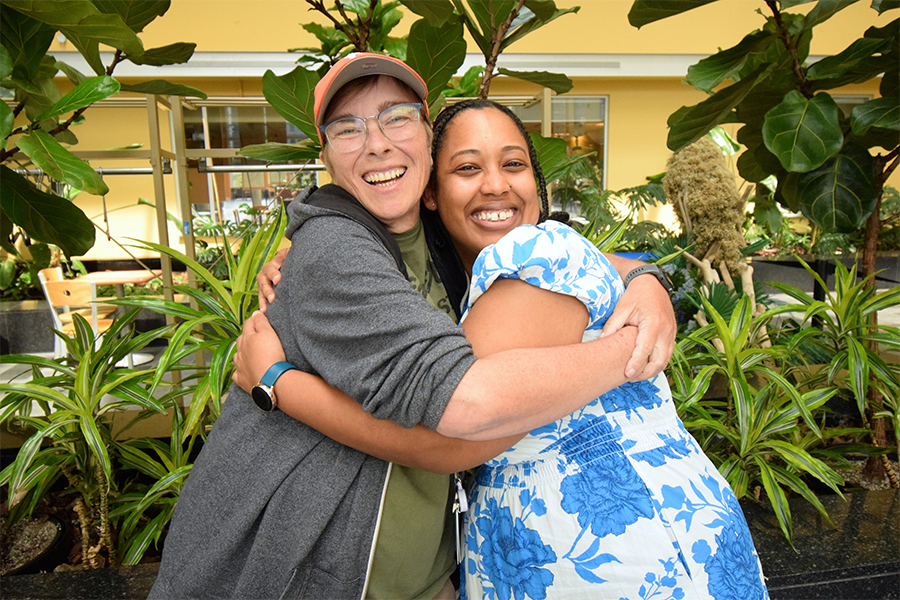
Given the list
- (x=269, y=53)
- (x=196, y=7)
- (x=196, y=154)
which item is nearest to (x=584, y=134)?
(x=269, y=53)

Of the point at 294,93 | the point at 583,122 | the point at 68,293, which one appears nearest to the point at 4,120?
the point at 294,93

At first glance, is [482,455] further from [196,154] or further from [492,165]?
[196,154]

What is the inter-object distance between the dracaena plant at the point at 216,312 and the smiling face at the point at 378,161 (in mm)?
908

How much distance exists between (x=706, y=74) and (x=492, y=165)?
113 centimetres

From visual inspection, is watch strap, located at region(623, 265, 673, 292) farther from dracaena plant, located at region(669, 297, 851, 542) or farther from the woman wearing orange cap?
dracaena plant, located at region(669, 297, 851, 542)

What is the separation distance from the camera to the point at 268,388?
38.6 inches

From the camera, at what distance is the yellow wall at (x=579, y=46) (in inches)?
319

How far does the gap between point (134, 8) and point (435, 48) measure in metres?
0.99

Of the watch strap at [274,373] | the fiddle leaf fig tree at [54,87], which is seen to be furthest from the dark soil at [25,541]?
the watch strap at [274,373]

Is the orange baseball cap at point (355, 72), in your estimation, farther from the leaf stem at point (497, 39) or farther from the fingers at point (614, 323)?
the leaf stem at point (497, 39)

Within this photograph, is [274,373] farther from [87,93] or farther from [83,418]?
[83,418]

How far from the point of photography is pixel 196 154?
290cm

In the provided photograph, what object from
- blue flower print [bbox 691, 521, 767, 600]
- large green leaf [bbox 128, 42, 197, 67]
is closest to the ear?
blue flower print [bbox 691, 521, 767, 600]

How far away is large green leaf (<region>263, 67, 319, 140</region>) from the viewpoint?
6.05 feet
